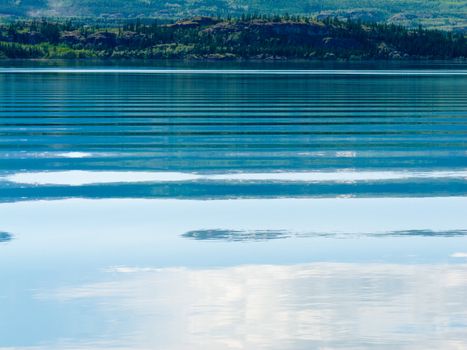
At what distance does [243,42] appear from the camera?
157 m

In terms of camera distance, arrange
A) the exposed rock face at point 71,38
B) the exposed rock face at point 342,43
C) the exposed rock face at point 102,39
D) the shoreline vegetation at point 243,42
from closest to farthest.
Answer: the shoreline vegetation at point 243,42 < the exposed rock face at point 342,43 < the exposed rock face at point 102,39 < the exposed rock face at point 71,38

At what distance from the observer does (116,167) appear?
14312 millimetres

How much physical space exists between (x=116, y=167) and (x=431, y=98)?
18952 mm

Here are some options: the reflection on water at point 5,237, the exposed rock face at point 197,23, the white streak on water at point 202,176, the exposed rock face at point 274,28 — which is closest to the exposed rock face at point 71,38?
the exposed rock face at point 197,23

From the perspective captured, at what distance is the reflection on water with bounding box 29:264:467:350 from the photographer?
6.45m

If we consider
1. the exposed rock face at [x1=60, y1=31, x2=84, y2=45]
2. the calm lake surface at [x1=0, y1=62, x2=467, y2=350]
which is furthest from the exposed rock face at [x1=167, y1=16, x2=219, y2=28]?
the calm lake surface at [x1=0, y1=62, x2=467, y2=350]

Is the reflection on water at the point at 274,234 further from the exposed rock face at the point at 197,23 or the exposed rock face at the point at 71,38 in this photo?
the exposed rock face at the point at 197,23

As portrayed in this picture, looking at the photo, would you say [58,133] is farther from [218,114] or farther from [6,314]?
[6,314]

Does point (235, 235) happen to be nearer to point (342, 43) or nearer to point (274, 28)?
point (342, 43)

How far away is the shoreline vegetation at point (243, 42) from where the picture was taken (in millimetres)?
146375

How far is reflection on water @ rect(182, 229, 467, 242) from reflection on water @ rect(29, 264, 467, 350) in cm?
121

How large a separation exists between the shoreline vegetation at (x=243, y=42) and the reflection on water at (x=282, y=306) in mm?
132412

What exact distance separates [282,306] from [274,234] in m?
2.53

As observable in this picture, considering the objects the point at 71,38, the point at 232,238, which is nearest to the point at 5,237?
the point at 232,238
